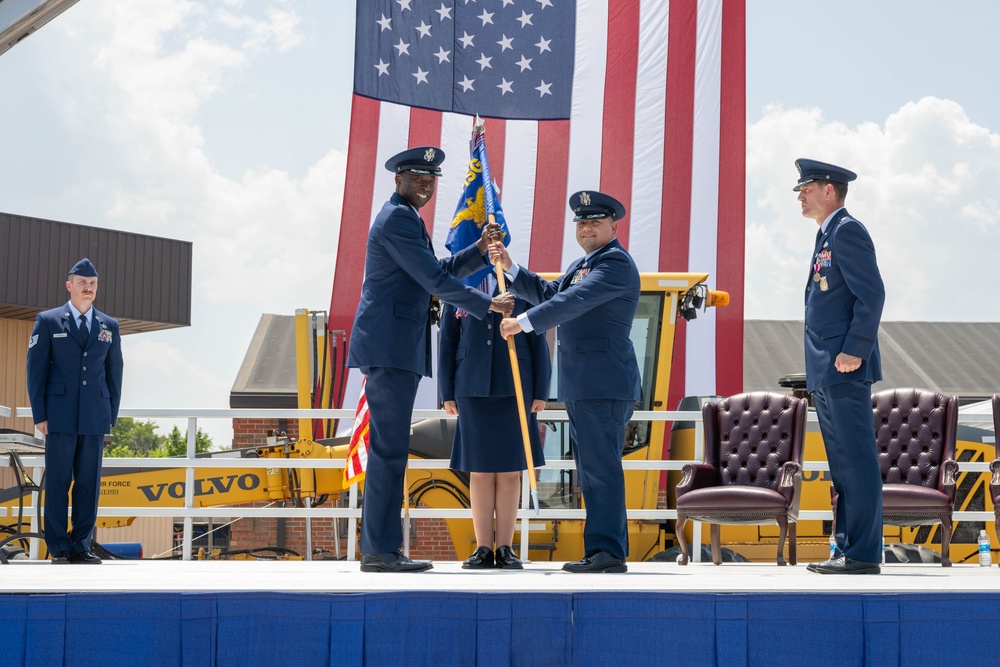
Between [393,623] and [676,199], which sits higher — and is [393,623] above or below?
below

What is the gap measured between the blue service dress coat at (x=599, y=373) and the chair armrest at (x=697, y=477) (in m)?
1.72

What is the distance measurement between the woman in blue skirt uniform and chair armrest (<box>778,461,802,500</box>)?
5.66ft

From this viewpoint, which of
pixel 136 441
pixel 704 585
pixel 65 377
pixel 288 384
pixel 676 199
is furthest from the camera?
pixel 136 441

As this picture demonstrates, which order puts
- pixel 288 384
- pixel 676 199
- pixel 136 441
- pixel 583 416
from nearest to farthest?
pixel 583 416, pixel 676 199, pixel 288 384, pixel 136 441

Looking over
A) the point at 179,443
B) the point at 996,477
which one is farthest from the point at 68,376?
the point at 179,443

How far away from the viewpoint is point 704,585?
12.4ft

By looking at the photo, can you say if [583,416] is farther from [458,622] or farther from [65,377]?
[65,377]

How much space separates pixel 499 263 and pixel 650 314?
3.03 metres

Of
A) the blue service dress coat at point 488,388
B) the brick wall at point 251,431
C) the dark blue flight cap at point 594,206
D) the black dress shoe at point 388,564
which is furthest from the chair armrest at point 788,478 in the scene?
the brick wall at point 251,431

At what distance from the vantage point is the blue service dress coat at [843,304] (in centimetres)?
467

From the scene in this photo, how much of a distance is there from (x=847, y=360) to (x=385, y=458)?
2.10 metres

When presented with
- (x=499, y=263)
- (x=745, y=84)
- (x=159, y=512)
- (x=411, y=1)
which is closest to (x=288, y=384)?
(x=411, y=1)

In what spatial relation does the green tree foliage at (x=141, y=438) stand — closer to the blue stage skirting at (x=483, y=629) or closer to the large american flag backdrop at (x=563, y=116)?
the large american flag backdrop at (x=563, y=116)

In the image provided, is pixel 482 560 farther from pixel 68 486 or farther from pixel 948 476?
pixel 948 476
